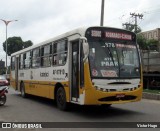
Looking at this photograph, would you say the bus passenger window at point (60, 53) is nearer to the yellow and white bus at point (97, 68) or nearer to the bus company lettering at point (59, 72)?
the yellow and white bus at point (97, 68)

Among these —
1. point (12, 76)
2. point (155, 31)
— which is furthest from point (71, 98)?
point (155, 31)

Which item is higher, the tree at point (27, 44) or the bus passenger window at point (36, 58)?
the tree at point (27, 44)

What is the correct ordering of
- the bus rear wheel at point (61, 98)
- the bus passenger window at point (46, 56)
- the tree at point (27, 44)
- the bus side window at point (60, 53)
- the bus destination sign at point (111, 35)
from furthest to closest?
the tree at point (27, 44), the bus passenger window at point (46, 56), the bus side window at point (60, 53), the bus rear wheel at point (61, 98), the bus destination sign at point (111, 35)

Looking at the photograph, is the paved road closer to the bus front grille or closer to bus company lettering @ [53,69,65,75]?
the bus front grille

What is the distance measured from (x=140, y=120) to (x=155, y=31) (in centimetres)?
9094

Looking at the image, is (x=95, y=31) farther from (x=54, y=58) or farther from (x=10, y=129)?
(x=10, y=129)

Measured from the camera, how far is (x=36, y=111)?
1328 cm

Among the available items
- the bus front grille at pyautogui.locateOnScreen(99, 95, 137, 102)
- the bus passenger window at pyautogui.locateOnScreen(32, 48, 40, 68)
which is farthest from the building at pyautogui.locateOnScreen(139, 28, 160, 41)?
the bus front grille at pyautogui.locateOnScreen(99, 95, 137, 102)

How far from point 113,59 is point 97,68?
664 mm

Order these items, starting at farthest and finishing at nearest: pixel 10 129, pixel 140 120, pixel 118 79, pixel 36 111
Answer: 1. pixel 36 111
2. pixel 118 79
3. pixel 140 120
4. pixel 10 129

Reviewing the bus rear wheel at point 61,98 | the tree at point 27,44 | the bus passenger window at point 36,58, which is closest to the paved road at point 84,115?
the bus rear wheel at point 61,98

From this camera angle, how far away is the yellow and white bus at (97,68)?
10.9 meters

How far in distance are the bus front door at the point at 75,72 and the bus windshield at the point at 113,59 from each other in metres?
0.76

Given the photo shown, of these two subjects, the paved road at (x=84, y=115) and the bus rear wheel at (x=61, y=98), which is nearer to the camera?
the paved road at (x=84, y=115)
